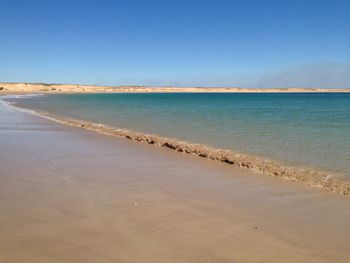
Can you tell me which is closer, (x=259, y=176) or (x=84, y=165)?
(x=259, y=176)

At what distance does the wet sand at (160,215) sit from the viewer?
4105 mm

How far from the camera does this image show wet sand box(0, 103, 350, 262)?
13.5ft

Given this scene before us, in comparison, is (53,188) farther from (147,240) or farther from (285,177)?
(285,177)

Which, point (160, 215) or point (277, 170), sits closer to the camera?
point (160, 215)

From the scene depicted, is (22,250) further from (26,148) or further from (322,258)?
(26,148)

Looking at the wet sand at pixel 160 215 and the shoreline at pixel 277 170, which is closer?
the wet sand at pixel 160 215

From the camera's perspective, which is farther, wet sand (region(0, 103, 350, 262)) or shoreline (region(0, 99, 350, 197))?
shoreline (region(0, 99, 350, 197))

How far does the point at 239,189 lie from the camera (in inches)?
273

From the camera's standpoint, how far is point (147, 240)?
173 inches

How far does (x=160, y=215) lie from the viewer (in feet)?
17.3

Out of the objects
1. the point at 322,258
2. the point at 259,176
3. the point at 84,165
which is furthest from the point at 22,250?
the point at 259,176

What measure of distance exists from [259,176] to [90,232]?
4.57 meters

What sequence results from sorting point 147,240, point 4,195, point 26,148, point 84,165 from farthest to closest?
point 26,148 → point 84,165 → point 4,195 → point 147,240

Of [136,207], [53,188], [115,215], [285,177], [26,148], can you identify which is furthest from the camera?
[26,148]
